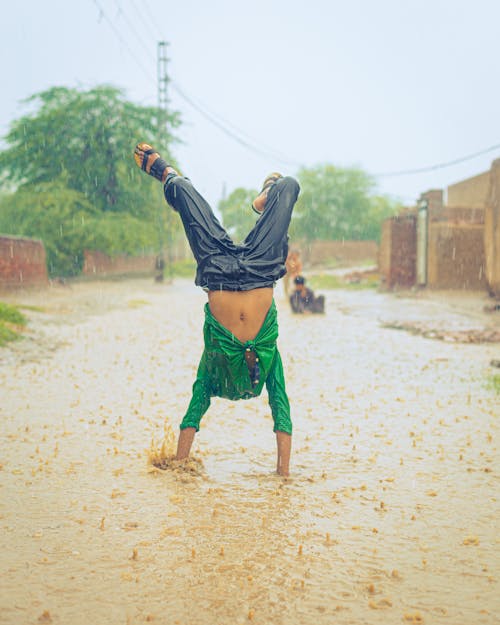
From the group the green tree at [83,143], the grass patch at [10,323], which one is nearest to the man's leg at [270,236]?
the grass patch at [10,323]

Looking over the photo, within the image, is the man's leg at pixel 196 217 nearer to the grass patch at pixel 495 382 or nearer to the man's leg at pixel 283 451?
the man's leg at pixel 283 451

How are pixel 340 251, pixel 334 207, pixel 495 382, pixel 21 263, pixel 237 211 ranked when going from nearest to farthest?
pixel 495 382 < pixel 21 263 < pixel 340 251 < pixel 334 207 < pixel 237 211

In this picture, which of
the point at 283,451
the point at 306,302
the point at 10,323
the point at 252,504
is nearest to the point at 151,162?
the point at 283,451

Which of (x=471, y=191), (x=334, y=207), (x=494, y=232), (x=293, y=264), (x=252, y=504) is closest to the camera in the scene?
(x=252, y=504)

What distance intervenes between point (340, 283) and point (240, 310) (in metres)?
26.6

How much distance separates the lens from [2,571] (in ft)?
10.2

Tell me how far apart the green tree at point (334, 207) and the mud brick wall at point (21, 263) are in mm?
33242

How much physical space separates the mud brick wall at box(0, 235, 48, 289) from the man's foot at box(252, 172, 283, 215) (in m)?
14.5

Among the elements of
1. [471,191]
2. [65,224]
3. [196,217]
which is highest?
[471,191]

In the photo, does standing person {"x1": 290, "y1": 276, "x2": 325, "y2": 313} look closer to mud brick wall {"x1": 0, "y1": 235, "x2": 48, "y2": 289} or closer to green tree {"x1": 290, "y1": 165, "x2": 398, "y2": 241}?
mud brick wall {"x1": 0, "y1": 235, "x2": 48, "y2": 289}

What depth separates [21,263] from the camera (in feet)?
60.4

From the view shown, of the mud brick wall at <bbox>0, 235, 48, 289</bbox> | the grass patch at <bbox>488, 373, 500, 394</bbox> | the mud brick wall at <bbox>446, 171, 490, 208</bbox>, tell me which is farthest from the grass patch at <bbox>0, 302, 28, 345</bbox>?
the mud brick wall at <bbox>446, 171, 490, 208</bbox>

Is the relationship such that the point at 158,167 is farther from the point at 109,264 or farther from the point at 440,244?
the point at 109,264

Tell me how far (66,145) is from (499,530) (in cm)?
2872
